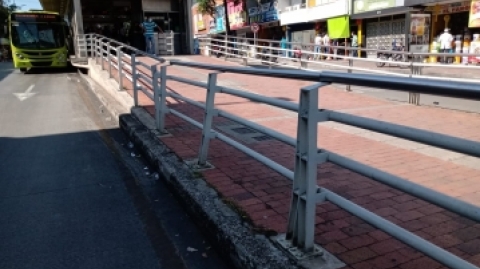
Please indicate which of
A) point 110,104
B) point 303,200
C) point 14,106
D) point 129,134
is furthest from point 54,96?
point 303,200

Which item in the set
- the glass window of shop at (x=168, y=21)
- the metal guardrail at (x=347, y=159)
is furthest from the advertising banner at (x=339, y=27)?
the metal guardrail at (x=347, y=159)

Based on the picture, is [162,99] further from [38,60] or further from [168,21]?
[168,21]

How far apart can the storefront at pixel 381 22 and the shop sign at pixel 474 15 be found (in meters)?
3.23

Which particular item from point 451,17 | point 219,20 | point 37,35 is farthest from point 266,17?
point 37,35

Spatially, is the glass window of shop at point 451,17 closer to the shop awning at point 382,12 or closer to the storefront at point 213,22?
the shop awning at point 382,12

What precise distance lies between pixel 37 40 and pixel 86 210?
1932cm

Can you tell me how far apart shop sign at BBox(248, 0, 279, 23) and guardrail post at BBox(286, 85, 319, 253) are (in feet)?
111

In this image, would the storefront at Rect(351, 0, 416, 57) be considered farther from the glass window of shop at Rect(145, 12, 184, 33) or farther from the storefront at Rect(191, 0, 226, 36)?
the storefront at Rect(191, 0, 226, 36)

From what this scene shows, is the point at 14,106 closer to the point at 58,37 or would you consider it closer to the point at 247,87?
the point at 247,87

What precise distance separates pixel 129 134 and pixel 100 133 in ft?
2.99

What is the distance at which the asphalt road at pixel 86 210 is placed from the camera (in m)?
3.09

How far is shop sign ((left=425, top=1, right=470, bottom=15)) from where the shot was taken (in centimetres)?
1914

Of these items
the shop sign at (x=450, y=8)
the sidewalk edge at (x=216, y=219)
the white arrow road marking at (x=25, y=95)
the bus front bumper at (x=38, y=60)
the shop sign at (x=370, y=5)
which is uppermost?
the shop sign at (x=370, y=5)

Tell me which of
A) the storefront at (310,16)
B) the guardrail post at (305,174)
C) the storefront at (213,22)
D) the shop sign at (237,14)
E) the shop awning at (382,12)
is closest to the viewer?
the guardrail post at (305,174)
